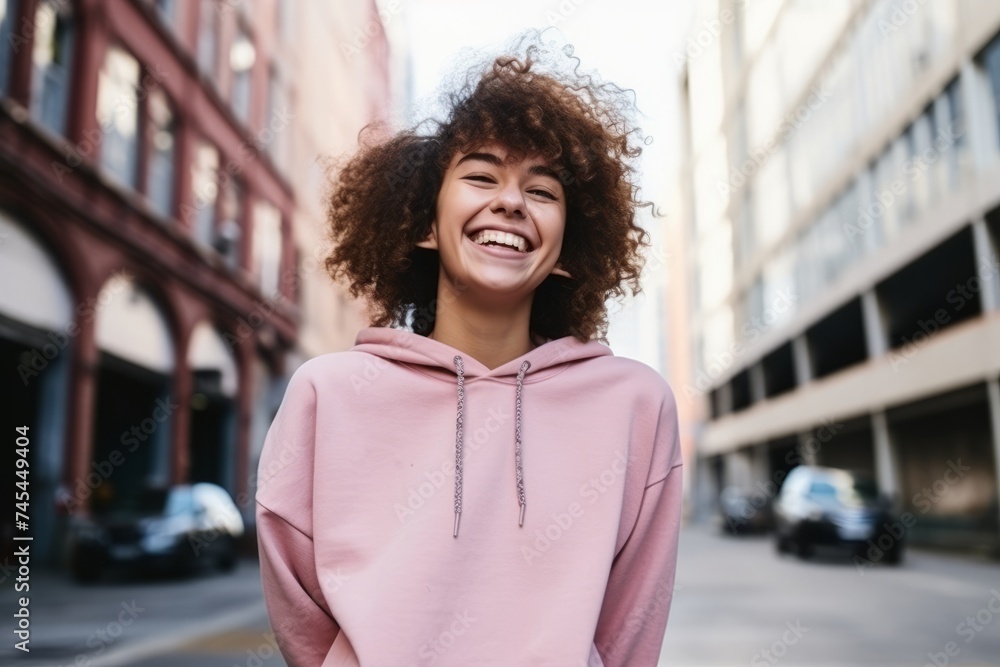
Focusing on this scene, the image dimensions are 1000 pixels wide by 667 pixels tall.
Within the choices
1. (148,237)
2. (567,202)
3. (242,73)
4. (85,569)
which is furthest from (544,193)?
(242,73)

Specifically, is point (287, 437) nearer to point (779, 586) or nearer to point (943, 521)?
point (779, 586)

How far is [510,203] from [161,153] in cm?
1832

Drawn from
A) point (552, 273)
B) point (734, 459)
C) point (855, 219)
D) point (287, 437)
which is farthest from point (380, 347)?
point (734, 459)

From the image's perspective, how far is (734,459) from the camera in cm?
4344

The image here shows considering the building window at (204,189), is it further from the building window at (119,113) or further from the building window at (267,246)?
the building window at (267,246)

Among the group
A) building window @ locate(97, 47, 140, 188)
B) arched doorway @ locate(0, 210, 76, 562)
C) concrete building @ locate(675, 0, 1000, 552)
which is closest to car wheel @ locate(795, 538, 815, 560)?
concrete building @ locate(675, 0, 1000, 552)

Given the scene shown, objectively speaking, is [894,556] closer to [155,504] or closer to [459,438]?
[155,504]

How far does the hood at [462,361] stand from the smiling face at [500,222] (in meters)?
0.14

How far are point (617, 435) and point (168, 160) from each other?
61.9 ft

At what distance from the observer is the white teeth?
1.87 m

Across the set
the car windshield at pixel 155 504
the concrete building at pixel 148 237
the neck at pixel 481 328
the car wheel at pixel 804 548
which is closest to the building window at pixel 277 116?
the concrete building at pixel 148 237

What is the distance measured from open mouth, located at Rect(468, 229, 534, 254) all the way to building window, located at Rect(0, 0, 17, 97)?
13.3m

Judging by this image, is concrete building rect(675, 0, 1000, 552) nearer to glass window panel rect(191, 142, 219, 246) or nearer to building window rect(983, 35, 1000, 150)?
building window rect(983, 35, 1000, 150)

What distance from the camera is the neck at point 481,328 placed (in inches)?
77.8
